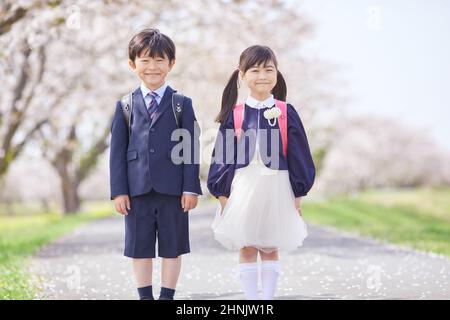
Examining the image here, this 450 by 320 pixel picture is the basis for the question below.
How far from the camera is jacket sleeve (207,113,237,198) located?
4559mm

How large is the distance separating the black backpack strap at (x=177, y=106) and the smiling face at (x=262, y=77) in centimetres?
46

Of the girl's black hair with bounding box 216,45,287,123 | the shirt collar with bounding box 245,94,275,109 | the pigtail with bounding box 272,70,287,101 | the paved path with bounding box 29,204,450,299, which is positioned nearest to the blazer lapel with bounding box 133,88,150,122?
the girl's black hair with bounding box 216,45,287,123

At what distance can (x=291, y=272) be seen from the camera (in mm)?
7219

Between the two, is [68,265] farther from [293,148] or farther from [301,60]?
[301,60]

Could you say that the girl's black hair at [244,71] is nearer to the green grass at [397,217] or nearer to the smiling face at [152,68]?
the smiling face at [152,68]

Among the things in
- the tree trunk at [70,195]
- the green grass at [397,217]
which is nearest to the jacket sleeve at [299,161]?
the green grass at [397,217]

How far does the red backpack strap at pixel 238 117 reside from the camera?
15.0ft

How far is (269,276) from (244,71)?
4.39ft

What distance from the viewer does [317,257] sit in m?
8.59

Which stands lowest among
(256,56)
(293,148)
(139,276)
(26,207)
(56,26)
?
(26,207)

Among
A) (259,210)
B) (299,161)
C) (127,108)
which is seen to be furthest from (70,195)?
(299,161)

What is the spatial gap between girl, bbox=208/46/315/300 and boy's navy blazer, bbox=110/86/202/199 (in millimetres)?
189
